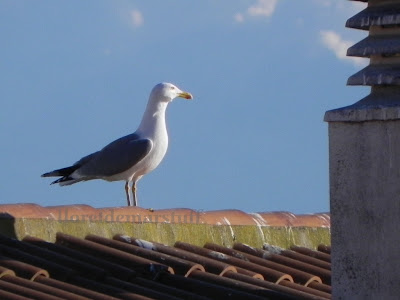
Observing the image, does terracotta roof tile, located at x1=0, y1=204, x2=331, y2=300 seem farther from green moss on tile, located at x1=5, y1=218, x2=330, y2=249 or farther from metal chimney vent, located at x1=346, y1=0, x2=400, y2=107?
metal chimney vent, located at x1=346, y1=0, x2=400, y2=107

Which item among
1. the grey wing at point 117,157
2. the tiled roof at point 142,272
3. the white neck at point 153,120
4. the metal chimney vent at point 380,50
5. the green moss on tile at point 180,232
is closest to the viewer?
the metal chimney vent at point 380,50

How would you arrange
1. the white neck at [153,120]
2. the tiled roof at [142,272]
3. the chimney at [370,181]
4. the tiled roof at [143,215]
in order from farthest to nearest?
1. the white neck at [153,120]
2. the tiled roof at [143,215]
3. the tiled roof at [142,272]
4. the chimney at [370,181]

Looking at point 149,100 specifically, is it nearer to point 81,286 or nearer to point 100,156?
point 100,156

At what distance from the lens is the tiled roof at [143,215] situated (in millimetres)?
6723

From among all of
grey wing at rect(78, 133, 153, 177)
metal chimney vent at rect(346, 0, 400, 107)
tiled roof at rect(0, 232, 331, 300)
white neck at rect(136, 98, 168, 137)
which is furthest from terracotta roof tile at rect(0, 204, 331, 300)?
white neck at rect(136, 98, 168, 137)

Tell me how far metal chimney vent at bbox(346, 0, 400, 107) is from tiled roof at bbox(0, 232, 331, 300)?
1.38 meters

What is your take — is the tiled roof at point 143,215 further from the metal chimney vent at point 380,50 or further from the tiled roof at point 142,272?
the metal chimney vent at point 380,50

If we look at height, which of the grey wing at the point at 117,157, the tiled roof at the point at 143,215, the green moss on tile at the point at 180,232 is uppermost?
the grey wing at the point at 117,157

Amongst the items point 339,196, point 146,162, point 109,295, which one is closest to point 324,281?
point 109,295

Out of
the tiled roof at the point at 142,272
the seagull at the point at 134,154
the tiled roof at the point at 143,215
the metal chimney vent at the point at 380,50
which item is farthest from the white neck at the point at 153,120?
the metal chimney vent at the point at 380,50

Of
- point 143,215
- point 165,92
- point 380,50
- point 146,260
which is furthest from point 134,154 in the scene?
point 380,50

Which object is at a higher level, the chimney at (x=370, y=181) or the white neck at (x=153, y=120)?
the white neck at (x=153, y=120)

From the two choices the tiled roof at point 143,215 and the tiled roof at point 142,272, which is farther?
the tiled roof at point 143,215

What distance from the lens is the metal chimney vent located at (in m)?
4.53
